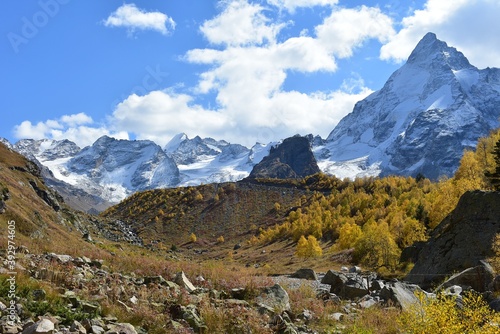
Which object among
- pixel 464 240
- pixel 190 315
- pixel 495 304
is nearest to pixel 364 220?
pixel 464 240

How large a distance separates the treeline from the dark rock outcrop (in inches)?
926

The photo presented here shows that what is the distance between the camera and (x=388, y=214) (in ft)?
388

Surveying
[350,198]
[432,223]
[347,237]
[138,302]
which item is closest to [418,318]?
[138,302]

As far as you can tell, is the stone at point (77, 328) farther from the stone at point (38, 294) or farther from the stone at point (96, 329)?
the stone at point (38, 294)

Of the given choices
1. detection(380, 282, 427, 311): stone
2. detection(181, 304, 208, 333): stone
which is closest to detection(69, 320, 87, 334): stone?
detection(181, 304, 208, 333): stone

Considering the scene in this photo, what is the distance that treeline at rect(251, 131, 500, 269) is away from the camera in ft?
227

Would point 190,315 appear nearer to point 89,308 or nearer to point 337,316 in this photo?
point 89,308

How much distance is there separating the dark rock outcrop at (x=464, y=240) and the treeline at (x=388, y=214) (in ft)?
77.2

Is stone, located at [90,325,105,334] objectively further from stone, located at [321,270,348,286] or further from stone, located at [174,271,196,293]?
stone, located at [321,270,348,286]

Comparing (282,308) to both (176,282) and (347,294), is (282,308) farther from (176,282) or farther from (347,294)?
(347,294)

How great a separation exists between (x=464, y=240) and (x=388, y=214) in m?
84.5

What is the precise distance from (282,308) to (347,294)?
31.1ft

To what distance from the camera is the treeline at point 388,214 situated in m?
69.1

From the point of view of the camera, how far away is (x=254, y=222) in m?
190
